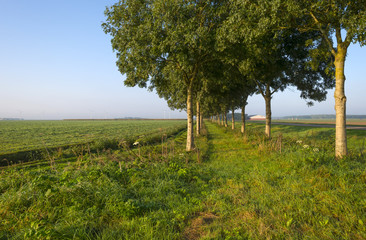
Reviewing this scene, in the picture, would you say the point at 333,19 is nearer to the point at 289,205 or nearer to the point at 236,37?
the point at 236,37

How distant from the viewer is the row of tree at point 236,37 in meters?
7.34

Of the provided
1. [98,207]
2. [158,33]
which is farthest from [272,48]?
[98,207]

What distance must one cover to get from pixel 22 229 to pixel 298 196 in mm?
6278

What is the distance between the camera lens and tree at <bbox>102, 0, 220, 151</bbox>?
965 centimetres

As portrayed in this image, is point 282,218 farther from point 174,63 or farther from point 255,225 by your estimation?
point 174,63

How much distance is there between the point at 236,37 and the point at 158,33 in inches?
180

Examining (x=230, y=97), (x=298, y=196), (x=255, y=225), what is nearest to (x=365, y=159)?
(x=298, y=196)

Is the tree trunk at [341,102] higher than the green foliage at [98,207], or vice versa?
the tree trunk at [341,102]

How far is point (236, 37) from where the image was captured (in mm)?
9133

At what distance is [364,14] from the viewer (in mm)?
5852

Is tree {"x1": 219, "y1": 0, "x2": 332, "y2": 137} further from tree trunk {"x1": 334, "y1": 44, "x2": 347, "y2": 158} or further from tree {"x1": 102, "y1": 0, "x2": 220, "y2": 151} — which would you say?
tree {"x1": 102, "y1": 0, "x2": 220, "y2": 151}

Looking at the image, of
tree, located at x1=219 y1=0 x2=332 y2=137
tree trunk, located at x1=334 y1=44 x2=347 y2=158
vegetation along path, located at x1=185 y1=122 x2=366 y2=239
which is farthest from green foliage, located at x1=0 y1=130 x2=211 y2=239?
tree, located at x1=219 y1=0 x2=332 y2=137

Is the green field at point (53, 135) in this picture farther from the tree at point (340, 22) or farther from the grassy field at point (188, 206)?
the tree at point (340, 22)

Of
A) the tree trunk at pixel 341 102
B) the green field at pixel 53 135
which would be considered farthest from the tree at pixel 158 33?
the tree trunk at pixel 341 102
